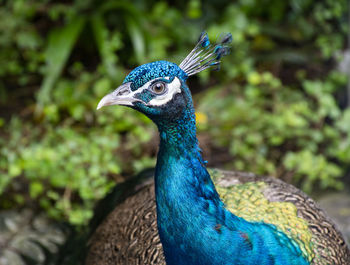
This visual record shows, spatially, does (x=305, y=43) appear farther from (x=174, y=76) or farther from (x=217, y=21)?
(x=174, y=76)

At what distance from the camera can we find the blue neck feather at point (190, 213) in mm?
1258

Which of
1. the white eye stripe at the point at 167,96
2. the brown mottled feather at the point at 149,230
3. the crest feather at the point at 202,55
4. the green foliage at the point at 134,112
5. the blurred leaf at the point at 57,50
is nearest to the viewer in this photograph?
the white eye stripe at the point at 167,96

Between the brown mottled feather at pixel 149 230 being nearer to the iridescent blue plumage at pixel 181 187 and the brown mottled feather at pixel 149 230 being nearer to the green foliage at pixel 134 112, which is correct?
the iridescent blue plumage at pixel 181 187

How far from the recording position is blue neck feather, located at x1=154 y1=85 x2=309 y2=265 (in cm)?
126

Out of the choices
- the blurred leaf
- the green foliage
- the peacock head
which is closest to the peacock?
the peacock head

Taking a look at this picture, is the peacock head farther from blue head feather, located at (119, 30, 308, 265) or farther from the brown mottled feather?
the brown mottled feather

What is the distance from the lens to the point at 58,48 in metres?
3.33

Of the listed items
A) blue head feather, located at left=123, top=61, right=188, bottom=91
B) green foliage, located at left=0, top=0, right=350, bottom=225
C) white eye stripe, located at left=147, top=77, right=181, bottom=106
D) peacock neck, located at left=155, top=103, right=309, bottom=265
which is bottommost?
peacock neck, located at left=155, top=103, right=309, bottom=265

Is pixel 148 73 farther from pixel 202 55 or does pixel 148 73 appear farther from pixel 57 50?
pixel 57 50

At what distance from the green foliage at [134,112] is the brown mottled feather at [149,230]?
645 millimetres

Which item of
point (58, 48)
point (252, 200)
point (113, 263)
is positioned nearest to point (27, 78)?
point (58, 48)

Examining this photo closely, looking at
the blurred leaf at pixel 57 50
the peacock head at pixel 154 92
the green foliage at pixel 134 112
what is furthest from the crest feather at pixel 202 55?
the blurred leaf at pixel 57 50

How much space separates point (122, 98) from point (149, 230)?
595mm

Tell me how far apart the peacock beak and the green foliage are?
52.7 inches
